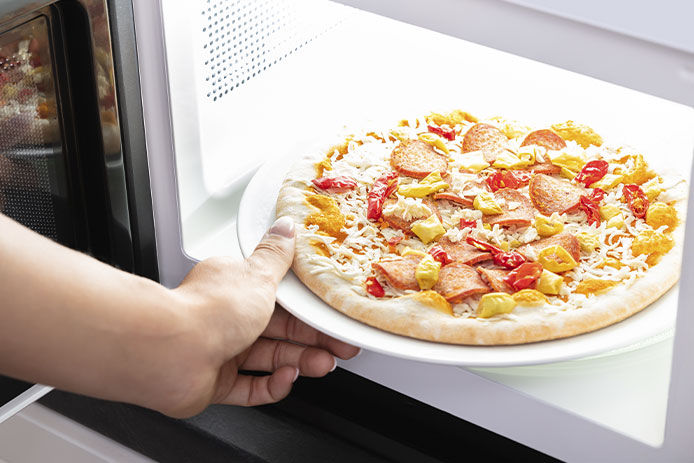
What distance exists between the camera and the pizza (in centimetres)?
84

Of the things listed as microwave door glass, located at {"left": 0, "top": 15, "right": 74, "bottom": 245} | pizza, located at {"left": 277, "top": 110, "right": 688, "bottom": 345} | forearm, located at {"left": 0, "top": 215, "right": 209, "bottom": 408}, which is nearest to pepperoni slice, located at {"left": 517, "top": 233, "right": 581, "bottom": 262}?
pizza, located at {"left": 277, "top": 110, "right": 688, "bottom": 345}

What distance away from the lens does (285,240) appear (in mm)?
918

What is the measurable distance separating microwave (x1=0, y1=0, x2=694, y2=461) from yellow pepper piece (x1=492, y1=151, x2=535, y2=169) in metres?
0.12

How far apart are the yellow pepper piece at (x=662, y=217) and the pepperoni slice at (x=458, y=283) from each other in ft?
0.66

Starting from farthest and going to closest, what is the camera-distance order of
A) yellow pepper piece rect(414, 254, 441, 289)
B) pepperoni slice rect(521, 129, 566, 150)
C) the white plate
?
1. pepperoni slice rect(521, 129, 566, 150)
2. yellow pepper piece rect(414, 254, 441, 289)
3. the white plate

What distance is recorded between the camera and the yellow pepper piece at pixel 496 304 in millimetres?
833

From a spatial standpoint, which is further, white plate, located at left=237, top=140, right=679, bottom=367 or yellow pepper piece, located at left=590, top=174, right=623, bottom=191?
yellow pepper piece, located at left=590, top=174, right=623, bottom=191

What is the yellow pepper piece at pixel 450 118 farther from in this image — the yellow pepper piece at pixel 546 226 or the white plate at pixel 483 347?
the white plate at pixel 483 347

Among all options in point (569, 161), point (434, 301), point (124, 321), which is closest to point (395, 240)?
point (434, 301)

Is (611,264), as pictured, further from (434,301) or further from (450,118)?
(450,118)

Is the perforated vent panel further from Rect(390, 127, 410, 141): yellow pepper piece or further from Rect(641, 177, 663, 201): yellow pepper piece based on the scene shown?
Rect(641, 177, 663, 201): yellow pepper piece

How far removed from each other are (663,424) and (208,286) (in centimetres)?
41

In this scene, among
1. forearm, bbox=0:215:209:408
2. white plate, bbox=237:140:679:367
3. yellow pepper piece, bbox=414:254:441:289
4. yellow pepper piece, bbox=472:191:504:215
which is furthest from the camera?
yellow pepper piece, bbox=472:191:504:215

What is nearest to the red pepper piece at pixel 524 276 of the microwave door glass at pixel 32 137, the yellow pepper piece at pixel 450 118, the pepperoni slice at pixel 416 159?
the pepperoni slice at pixel 416 159
